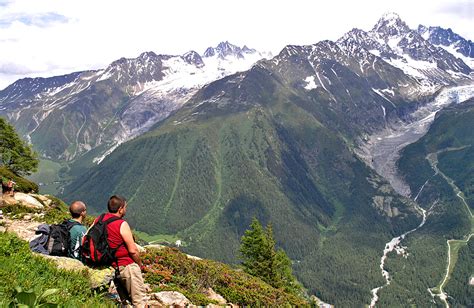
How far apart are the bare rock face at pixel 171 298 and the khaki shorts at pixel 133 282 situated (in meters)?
5.21

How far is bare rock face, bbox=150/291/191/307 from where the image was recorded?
56.3 feet

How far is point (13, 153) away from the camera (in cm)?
6562

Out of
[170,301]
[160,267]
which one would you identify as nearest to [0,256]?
[170,301]

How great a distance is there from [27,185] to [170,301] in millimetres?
37294

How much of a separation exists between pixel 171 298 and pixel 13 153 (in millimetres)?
59453

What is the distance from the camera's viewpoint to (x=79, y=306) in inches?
329

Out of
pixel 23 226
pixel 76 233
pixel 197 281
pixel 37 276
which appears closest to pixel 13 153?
pixel 23 226

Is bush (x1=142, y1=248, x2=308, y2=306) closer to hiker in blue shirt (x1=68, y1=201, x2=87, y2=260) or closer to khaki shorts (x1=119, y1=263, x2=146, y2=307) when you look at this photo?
hiker in blue shirt (x1=68, y1=201, x2=87, y2=260)

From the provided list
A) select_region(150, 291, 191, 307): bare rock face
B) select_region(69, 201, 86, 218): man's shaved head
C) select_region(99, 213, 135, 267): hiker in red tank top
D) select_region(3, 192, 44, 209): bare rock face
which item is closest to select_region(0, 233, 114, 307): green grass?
select_region(99, 213, 135, 267): hiker in red tank top

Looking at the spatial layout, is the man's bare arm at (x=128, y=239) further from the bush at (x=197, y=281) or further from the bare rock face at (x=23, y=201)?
the bare rock face at (x=23, y=201)

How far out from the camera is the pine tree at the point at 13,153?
216ft

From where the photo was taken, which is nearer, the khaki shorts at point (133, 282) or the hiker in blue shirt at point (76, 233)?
the khaki shorts at point (133, 282)

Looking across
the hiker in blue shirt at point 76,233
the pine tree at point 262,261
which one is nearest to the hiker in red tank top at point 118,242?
the hiker in blue shirt at point 76,233

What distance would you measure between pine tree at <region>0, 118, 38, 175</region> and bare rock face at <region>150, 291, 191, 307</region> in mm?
57489
